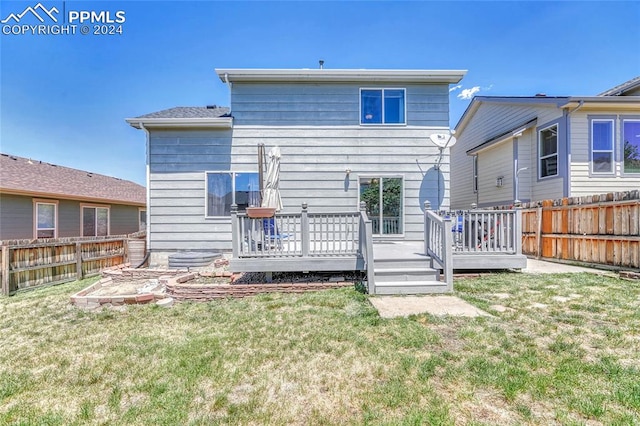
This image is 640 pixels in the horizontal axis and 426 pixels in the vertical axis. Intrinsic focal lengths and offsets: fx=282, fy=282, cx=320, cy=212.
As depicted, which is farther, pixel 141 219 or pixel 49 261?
pixel 141 219

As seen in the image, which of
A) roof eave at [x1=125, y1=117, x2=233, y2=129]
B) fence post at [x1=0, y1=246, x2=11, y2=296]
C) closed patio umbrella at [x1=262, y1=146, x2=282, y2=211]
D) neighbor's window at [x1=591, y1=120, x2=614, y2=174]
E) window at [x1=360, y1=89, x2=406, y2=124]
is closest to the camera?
closed patio umbrella at [x1=262, y1=146, x2=282, y2=211]

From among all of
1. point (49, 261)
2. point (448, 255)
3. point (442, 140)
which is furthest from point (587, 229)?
point (49, 261)

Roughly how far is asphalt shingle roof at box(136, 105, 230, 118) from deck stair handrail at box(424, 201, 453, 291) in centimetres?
693

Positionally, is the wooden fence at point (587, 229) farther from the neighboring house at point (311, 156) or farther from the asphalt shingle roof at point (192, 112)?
the asphalt shingle roof at point (192, 112)

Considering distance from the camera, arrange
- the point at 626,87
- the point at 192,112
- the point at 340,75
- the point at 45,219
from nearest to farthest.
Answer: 1. the point at 340,75
2. the point at 192,112
3. the point at 626,87
4. the point at 45,219

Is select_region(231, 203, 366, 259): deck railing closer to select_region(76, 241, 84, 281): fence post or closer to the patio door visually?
the patio door

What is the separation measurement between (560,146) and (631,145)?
2134 millimetres

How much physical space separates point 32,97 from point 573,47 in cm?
2962

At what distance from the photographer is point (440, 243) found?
5254mm

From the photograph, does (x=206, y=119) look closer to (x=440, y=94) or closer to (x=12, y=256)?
(x=12, y=256)

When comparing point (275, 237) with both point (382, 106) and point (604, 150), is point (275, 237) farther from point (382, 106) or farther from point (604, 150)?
point (604, 150)

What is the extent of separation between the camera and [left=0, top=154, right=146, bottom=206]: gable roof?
9586 mm

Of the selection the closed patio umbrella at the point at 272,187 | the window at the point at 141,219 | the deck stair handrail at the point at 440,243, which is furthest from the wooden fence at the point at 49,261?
the deck stair handrail at the point at 440,243

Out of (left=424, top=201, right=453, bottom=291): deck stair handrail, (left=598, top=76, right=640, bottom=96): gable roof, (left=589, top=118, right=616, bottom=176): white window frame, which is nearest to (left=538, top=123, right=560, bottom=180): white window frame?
(left=589, top=118, right=616, bottom=176): white window frame
